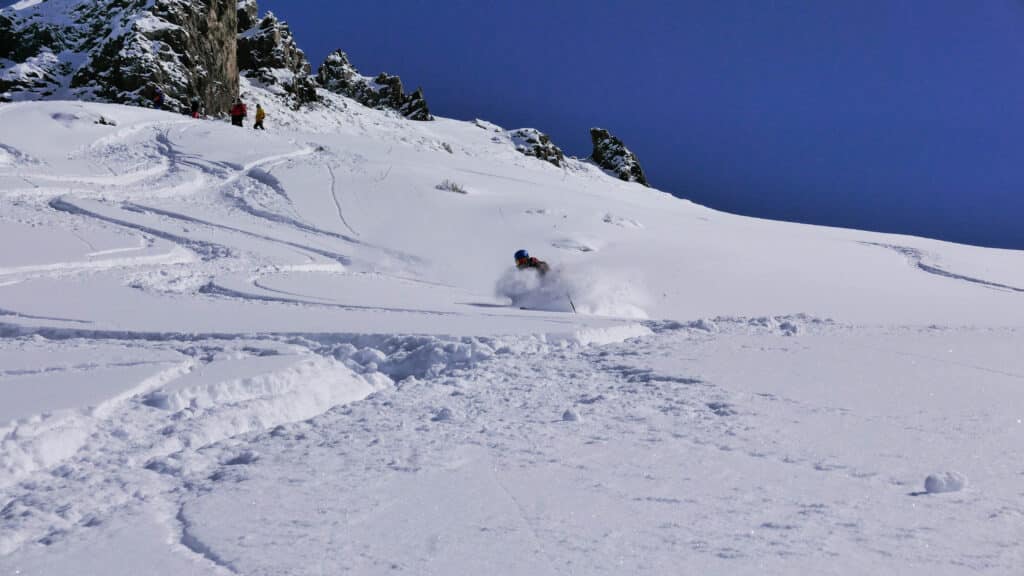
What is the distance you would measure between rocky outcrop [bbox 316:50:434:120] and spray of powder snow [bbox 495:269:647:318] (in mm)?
67546

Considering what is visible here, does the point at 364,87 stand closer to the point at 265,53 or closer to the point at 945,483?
the point at 265,53

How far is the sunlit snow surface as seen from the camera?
2535mm

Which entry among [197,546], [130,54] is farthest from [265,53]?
[197,546]

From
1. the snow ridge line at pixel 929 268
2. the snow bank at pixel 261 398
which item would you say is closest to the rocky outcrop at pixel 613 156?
the snow ridge line at pixel 929 268

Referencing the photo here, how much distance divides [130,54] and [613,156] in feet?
177

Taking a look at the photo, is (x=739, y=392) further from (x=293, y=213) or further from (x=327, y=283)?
(x=293, y=213)

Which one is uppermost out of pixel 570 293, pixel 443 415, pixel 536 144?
pixel 536 144

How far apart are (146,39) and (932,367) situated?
42.5 m

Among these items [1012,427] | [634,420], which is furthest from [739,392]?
[1012,427]

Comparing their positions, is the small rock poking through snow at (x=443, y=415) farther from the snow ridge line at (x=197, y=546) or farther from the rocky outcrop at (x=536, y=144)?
the rocky outcrop at (x=536, y=144)

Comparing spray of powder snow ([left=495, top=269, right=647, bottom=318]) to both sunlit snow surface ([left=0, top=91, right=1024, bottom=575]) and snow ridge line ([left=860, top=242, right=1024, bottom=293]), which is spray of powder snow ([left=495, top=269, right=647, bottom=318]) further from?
snow ridge line ([left=860, top=242, right=1024, bottom=293])

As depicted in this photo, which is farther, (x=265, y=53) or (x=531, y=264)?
(x=265, y=53)

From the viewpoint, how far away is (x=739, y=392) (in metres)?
4.55

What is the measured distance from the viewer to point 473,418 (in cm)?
418
